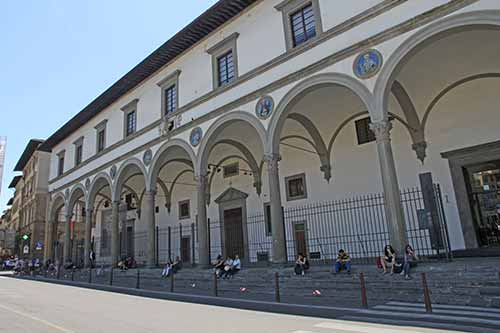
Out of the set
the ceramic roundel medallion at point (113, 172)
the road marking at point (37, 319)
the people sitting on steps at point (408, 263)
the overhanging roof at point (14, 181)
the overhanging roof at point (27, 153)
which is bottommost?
the road marking at point (37, 319)

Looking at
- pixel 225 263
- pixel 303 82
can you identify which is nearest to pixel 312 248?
pixel 225 263

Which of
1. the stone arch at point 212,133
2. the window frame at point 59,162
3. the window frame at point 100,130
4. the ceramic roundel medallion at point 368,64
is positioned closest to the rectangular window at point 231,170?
the stone arch at point 212,133

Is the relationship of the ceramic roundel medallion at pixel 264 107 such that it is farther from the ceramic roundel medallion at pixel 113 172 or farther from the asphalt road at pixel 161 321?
the ceramic roundel medallion at pixel 113 172

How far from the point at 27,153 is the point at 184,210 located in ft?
88.6

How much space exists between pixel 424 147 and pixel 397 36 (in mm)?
4901

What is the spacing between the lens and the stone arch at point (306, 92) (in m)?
9.95

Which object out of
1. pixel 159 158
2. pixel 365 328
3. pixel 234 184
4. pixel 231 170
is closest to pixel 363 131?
pixel 234 184

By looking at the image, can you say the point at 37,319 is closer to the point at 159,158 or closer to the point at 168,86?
the point at 159,158

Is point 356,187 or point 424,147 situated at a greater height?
point 424,147

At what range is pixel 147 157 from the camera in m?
18.0

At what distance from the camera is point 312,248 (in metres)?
15.4

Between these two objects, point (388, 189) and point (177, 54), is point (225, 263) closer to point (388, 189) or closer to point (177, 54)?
point (388, 189)

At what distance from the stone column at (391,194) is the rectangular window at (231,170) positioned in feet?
35.0

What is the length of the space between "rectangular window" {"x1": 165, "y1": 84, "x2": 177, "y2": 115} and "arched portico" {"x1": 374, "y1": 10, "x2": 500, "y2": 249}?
31.9ft
